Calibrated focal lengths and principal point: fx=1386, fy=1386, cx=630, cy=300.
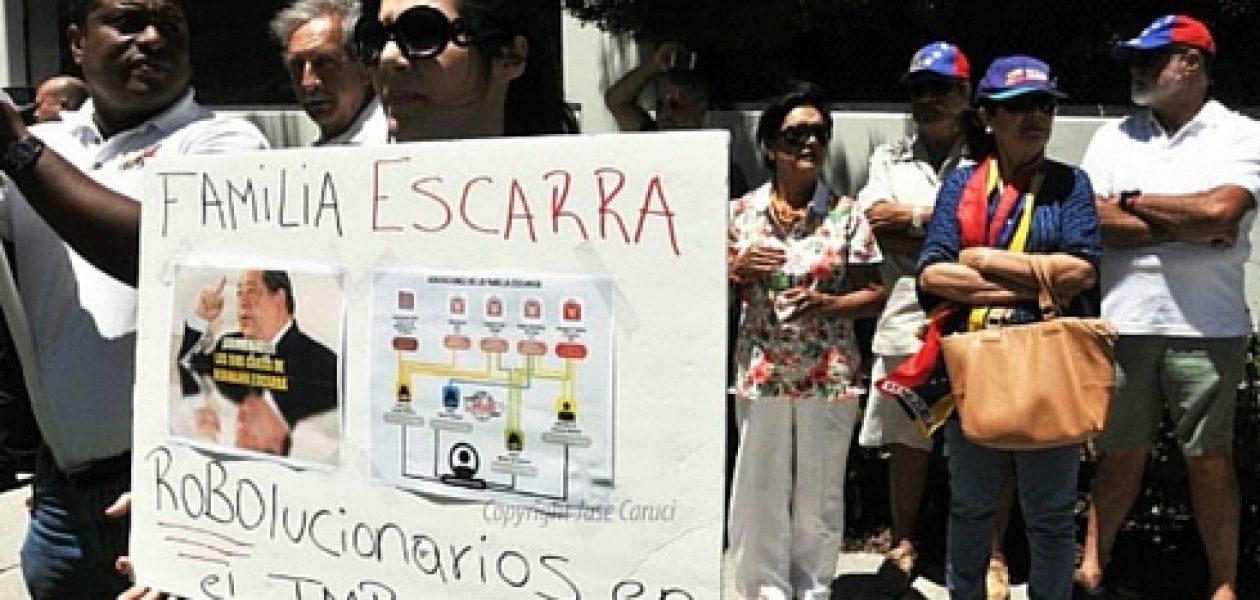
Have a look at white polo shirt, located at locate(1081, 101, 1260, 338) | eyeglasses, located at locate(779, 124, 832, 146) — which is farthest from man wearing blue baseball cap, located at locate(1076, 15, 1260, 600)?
eyeglasses, located at locate(779, 124, 832, 146)

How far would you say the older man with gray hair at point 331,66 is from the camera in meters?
3.19

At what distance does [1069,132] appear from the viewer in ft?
18.9

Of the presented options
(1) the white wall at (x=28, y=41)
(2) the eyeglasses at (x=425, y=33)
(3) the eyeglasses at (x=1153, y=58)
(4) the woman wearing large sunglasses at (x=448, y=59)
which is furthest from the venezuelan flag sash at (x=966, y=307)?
(1) the white wall at (x=28, y=41)

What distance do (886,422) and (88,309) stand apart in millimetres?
3197

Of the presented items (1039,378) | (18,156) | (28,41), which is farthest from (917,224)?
(28,41)

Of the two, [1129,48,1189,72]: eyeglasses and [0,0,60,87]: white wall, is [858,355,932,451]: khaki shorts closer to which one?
[1129,48,1189,72]: eyeglasses

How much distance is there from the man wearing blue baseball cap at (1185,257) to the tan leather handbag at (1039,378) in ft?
1.93

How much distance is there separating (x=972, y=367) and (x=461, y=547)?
7.24 feet

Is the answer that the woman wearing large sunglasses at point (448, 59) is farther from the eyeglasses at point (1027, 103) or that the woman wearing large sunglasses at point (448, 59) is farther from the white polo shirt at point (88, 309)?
the eyeglasses at point (1027, 103)

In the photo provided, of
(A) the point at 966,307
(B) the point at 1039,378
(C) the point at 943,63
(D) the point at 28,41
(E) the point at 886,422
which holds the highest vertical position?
(D) the point at 28,41

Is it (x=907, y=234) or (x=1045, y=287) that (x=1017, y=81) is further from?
(x=907, y=234)

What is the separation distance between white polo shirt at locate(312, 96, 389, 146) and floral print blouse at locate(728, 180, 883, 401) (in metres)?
1.52

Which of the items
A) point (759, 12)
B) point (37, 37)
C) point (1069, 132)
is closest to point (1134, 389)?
point (1069, 132)

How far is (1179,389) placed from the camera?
167 inches
